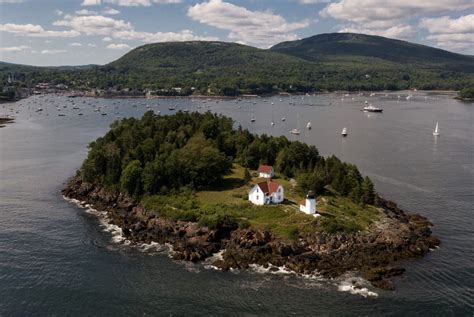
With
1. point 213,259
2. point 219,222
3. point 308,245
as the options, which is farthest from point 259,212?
point 213,259

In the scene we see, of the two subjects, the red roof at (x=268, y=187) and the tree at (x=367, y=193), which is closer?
the red roof at (x=268, y=187)

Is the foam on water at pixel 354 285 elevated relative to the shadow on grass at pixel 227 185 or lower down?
lower down

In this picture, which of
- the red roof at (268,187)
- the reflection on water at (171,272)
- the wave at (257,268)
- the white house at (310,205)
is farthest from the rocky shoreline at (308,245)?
the red roof at (268,187)

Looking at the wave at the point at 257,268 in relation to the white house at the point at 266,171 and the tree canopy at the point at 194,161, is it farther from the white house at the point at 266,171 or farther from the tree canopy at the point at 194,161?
the white house at the point at 266,171

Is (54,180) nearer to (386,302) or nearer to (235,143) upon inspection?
(235,143)

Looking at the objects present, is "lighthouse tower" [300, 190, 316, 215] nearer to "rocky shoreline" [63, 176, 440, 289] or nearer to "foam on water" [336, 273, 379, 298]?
"rocky shoreline" [63, 176, 440, 289]

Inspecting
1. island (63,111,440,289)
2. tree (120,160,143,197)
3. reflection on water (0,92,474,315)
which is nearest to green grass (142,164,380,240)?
island (63,111,440,289)
